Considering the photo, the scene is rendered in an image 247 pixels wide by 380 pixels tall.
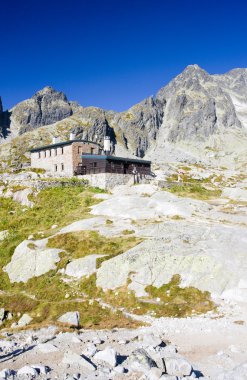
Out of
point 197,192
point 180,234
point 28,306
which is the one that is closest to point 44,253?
point 28,306

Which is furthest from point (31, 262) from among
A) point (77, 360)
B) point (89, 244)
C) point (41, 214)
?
point (77, 360)

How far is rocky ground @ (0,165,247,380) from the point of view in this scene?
66.7 ft

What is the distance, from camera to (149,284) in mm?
32812

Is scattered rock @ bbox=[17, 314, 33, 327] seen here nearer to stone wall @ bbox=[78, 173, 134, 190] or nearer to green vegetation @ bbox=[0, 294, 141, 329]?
green vegetation @ bbox=[0, 294, 141, 329]

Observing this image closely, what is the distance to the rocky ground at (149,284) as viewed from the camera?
20344 millimetres

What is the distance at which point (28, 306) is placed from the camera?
32906mm

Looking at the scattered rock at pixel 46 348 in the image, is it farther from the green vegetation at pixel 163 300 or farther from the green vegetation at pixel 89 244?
the green vegetation at pixel 89 244

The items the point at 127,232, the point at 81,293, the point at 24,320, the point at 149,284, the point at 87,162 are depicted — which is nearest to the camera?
the point at 24,320

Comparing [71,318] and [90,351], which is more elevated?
[90,351]

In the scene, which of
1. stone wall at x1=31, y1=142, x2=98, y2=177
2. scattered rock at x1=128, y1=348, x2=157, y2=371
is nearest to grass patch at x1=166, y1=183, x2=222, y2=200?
stone wall at x1=31, y1=142, x2=98, y2=177

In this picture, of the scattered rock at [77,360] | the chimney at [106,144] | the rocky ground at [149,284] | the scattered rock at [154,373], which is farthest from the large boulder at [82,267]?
the chimney at [106,144]

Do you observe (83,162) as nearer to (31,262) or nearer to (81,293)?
(31,262)

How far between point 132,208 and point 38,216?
50.4 feet

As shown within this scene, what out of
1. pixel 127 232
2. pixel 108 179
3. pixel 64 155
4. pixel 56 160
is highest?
pixel 64 155
